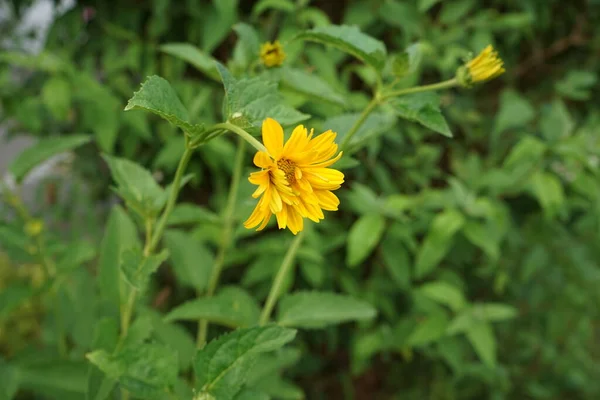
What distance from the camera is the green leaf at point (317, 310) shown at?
0.70 metres

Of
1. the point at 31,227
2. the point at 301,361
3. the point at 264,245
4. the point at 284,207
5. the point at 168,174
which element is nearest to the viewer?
the point at 284,207

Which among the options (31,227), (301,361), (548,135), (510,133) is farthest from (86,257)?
(510,133)

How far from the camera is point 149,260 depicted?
1.83ft

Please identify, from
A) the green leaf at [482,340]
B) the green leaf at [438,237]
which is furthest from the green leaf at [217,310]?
the green leaf at [482,340]

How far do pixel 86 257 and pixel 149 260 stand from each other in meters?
0.34

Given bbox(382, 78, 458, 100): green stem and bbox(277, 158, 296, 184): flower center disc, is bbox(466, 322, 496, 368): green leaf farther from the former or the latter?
bbox(277, 158, 296, 184): flower center disc

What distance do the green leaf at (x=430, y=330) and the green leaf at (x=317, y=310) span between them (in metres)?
0.54

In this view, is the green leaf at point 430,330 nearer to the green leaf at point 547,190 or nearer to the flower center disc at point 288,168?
the green leaf at point 547,190

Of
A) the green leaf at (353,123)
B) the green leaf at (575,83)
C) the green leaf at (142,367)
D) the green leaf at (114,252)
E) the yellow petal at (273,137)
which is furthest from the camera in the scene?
the green leaf at (575,83)

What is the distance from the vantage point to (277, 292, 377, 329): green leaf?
70 cm

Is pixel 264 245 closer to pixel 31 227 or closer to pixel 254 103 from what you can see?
pixel 31 227

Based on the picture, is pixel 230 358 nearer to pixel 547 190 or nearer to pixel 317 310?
pixel 317 310

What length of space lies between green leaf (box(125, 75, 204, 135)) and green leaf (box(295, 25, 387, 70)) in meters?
0.18

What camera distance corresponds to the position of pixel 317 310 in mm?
720
